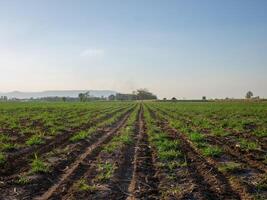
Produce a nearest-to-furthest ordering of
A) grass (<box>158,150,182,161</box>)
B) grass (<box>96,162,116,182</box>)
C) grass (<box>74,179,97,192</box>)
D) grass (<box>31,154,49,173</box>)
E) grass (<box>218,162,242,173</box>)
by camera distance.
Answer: grass (<box>74,179,97,192</box>)
grass (<box>96,162,116,182</box>)
grass (<box>218,162,242,173</box>)
grass (<box>31,154,49,173</box>)
grass (<box>158,150,182,161</box>)

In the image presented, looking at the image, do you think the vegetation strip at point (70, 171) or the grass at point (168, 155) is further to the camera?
the grass at point (168, 155)

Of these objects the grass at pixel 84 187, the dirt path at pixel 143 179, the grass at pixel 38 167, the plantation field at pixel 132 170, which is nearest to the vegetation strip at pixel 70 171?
the plantation field at pixel 132 170

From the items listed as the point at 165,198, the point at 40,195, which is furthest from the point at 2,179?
the point at 165,198

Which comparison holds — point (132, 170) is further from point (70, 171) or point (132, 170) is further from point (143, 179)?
point (70, 171)

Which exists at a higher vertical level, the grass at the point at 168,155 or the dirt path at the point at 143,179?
the grass at the point at 168,155

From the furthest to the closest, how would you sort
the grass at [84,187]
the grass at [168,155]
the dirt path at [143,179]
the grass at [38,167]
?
the grass at [168,155], the grass at [38,167], the grass at [84,187], the dirt path at [143,179]

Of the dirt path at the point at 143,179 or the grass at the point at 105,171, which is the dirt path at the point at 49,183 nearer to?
the grass at the point at 105,171

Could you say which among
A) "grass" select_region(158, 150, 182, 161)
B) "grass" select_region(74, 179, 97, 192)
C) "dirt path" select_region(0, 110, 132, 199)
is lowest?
"dirt path" select_region(0, 110, 132, 199)

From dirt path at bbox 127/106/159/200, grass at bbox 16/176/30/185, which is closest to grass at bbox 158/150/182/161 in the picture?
dirt path at bbox 127/106/159/200

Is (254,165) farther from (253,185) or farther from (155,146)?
(155,146)

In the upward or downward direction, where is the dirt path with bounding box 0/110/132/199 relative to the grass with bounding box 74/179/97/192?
downward

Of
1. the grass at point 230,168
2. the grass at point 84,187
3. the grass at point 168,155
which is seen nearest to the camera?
the grass at point 84,187

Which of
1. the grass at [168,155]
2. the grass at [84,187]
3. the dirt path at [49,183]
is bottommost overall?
the dirt path at [49,183]

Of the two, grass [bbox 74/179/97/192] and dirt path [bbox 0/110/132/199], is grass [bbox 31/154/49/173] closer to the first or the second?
dirt path [bbox 0/110/132/199]
